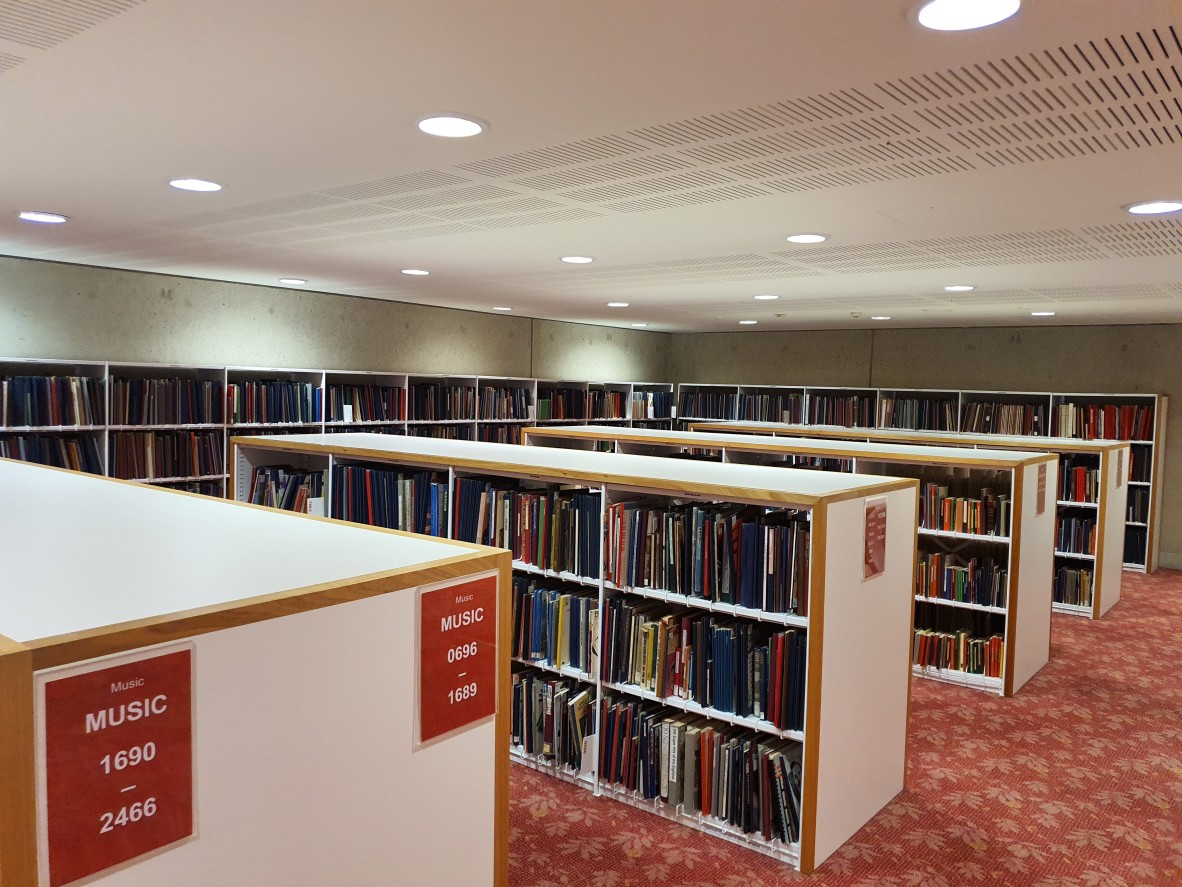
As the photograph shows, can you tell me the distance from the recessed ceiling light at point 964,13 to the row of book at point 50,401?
5794 mm

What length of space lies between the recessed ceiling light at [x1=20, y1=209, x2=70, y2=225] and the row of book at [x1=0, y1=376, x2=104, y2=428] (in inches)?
62.6

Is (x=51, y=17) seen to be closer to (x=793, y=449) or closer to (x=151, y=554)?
(x=151, y=554)

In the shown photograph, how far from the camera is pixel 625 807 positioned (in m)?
3.35

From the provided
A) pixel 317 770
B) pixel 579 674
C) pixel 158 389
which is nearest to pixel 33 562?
pixel 317 770

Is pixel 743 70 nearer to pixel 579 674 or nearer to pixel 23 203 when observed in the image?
pixel 579 674

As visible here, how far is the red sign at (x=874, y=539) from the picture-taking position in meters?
3.05

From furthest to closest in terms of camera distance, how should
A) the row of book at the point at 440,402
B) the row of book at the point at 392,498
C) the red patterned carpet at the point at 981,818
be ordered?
the row of book at the point at 440,402, the row of book at the point at 392,498, the red patterned carpet at the point at 981,818

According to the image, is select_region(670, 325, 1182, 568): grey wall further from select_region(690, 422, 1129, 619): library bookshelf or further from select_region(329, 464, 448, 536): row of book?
select_region(329, 464, 448, 536): row of book

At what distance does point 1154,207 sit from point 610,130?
2.25 metres

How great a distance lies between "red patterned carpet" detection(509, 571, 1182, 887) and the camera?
9.51ft

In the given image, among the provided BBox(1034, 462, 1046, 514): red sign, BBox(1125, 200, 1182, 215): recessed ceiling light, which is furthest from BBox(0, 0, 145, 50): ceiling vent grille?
BBox(1034, 462, 1046, 514): red sign

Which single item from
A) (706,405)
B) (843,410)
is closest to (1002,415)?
(843,410)

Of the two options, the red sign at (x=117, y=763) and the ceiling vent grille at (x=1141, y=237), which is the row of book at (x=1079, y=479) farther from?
the red sign at (x=117, y=763)

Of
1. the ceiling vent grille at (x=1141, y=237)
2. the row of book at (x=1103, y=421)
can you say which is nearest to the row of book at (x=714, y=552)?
the ceiling vent grille at (x=1141, y=237)
